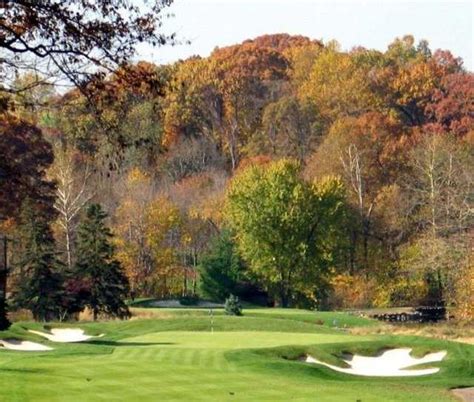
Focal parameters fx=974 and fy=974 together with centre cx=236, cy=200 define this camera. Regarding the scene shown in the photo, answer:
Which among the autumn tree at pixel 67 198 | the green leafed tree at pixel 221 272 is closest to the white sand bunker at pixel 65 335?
the autumn tree at pixel 67 198

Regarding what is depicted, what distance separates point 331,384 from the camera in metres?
20.8

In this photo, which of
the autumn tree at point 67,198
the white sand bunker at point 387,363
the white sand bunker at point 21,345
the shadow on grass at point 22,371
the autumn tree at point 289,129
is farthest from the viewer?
the autumn tree at point 289,129

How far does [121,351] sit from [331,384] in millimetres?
7667

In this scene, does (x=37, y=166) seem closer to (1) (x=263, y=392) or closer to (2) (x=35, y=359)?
(2) (x=35, y=359)

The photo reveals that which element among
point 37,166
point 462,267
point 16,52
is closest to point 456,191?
point 462,267

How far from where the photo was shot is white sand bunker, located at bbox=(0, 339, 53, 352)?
29.8 metres

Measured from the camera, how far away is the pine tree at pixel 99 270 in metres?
43.3

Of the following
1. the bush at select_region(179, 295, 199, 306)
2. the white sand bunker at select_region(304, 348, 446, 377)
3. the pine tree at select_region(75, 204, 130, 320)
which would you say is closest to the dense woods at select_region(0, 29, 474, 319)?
the pine tree at select_region(75, 204, 130, 320)

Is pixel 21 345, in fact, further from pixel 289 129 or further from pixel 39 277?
pixel 289 129

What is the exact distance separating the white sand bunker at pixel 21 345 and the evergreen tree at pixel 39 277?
10.7 m

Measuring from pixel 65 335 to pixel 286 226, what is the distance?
23.0 m

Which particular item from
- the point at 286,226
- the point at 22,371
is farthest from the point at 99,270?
the point at 22,371

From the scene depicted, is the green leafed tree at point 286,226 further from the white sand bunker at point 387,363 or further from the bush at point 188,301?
the white sand bunker at point 387,363

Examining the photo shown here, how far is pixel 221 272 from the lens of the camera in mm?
56500
